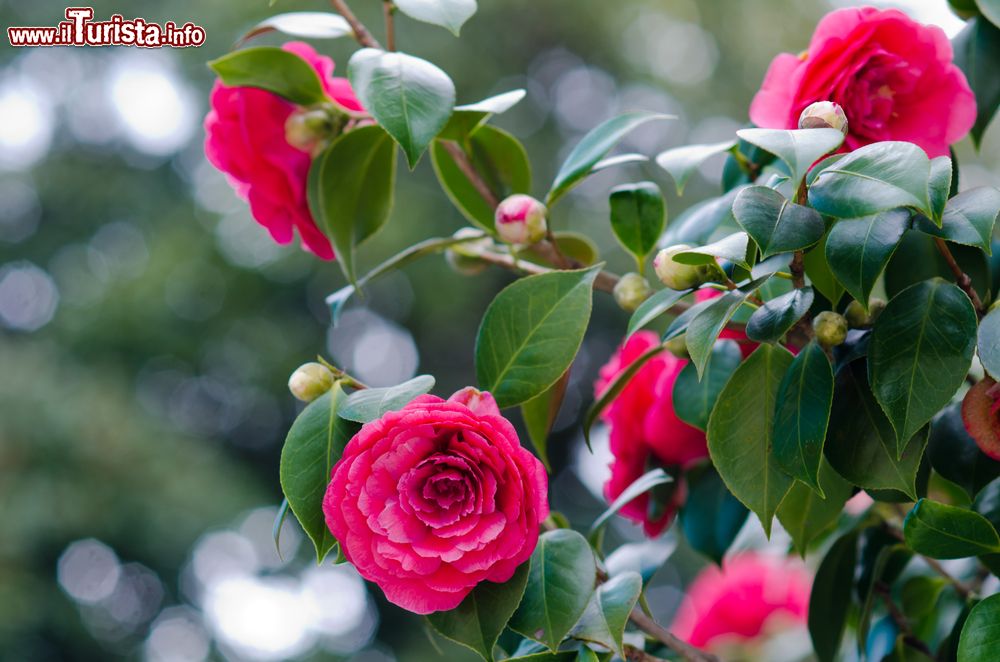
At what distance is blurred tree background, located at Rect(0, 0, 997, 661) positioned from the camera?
3.01 metres

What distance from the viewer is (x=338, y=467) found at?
0.36 m

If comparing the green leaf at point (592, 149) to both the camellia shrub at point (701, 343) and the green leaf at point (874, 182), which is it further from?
the green leaf at point (874, 182)

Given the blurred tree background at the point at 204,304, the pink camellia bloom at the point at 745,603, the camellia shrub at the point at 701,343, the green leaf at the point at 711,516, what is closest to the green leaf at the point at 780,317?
the camellia shrub at the point at 701,343

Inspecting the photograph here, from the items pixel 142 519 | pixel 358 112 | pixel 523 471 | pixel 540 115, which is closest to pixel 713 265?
pixel 523 471

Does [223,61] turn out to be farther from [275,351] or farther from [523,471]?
[275,351]

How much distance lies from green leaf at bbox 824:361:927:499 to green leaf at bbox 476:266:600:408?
10 cm

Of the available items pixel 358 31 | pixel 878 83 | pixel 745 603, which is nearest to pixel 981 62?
A: pixel 878 83

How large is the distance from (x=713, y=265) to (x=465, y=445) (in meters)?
0.12

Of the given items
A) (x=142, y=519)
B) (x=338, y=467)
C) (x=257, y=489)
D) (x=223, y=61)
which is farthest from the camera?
(x=257, y=489)

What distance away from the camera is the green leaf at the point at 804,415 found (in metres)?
0.37

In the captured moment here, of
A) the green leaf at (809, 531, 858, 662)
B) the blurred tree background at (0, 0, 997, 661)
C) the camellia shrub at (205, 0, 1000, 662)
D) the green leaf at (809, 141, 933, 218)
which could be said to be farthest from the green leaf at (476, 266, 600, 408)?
the blurred tree background at (0, 0, 997, 661)

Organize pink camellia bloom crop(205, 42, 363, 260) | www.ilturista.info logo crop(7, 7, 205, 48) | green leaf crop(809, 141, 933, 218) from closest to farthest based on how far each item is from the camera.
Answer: green leaf crop(809, 141, 933, 218)
pink camellia bloom crop(205, 42, 363, 260)
www.ilturista.info logo crop(7, 7, 205, 48)

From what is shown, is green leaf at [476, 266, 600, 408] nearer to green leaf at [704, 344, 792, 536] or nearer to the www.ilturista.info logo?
green leaf at [704, 344, 792, 536]

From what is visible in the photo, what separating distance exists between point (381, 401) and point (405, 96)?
13cm
